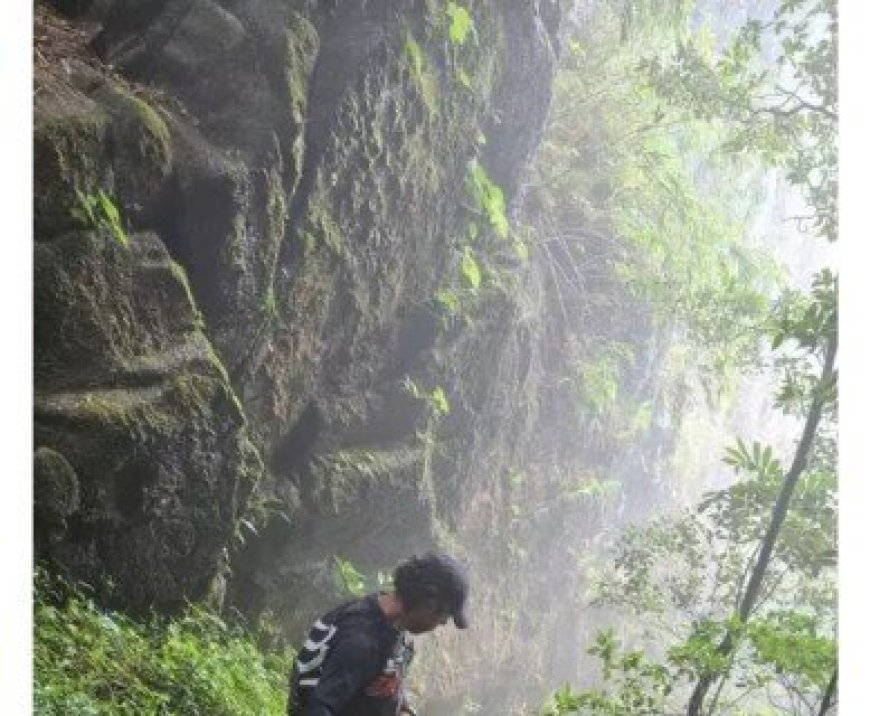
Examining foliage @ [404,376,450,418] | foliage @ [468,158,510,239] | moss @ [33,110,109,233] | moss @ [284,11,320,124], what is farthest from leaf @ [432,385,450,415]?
moss @ [33,110,109,233]

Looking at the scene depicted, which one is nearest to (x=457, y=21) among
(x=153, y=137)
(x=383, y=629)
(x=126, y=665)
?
(x=153, y=137)

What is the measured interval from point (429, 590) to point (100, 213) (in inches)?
84.2

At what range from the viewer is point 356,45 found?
4.89 metres

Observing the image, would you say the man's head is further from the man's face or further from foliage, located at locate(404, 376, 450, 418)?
foliage, located at locate(404, 376, 450, 418)

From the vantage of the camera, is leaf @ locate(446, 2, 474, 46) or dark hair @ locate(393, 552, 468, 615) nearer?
dark hair @ locate(393, 552, 468, 615)

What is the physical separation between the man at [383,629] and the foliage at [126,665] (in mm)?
903

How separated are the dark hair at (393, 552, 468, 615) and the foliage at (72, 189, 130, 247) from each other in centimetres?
199

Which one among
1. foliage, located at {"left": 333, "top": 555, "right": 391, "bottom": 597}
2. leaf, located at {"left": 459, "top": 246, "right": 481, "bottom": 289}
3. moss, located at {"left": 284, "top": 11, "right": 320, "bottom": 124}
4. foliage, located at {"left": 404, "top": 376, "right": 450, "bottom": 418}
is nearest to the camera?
moss, located at {"left": 284, "top": 11, "right": 320, "bottom": 124}

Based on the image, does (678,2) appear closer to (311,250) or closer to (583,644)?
(311,250)

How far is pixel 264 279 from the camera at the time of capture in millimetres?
4410

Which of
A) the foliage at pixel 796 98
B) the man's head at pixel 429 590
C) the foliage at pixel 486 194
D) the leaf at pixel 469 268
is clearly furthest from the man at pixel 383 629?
the foliage at pixel 486 194

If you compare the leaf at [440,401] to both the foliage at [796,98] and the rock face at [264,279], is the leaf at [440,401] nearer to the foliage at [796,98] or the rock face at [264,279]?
the rock face at [264,279]

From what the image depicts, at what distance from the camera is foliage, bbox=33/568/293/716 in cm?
292
